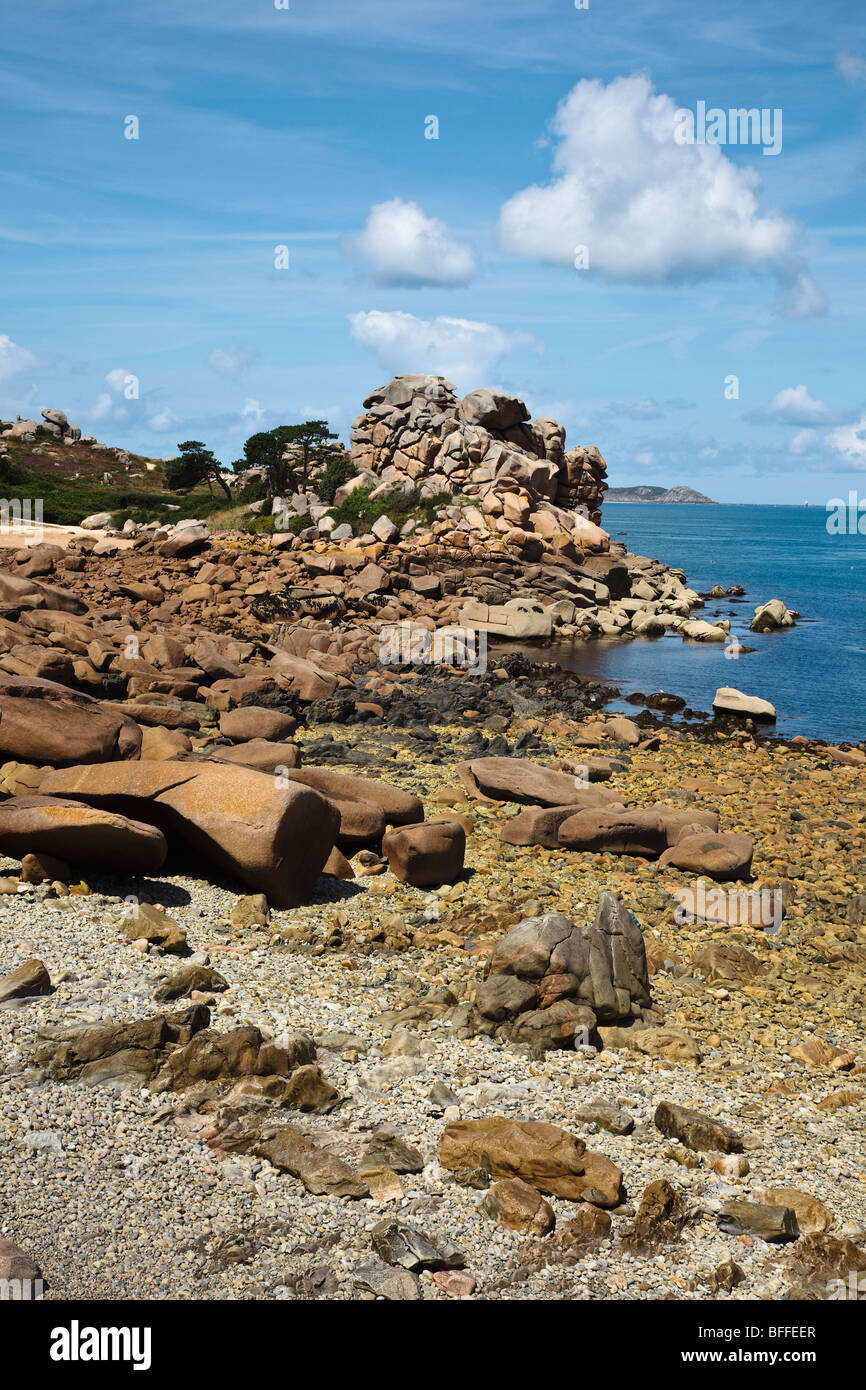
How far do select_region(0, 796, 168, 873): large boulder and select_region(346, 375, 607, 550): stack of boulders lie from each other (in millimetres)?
45604

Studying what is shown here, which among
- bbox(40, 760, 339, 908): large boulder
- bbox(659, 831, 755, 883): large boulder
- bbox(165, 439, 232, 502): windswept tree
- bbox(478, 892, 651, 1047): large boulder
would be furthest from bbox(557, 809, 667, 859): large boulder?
bbox(165, 439, 232, 502): windswept tree

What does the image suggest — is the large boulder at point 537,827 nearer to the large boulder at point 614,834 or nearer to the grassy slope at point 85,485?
the large boulder at point 614,834

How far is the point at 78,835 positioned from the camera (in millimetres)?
11156

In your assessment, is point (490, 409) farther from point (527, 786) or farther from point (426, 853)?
point (426, 853)

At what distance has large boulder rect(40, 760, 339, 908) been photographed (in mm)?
11750

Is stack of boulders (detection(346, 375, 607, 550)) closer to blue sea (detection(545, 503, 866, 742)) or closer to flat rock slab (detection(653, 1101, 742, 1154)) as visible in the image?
blue sea (detection(545, 503, 866, 742))

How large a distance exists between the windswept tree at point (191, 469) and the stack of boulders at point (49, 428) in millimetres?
19977

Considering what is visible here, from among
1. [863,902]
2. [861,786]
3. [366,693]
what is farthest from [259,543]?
[863,902]

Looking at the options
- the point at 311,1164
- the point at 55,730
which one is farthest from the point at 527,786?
the point at 311,1164

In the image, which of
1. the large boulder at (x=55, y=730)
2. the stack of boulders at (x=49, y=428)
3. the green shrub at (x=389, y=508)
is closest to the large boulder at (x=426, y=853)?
the large boulder at (x=55, y=730)

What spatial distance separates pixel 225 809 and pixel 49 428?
93510 millimetres

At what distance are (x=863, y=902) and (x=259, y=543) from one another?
42715 mm
